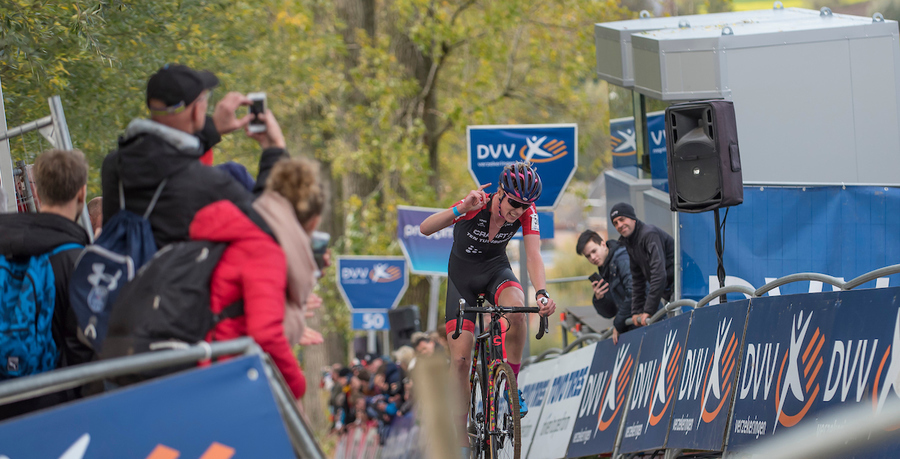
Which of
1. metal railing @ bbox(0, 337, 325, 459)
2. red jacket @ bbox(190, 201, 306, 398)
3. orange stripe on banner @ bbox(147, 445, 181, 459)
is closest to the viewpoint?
metal railing @ bbox(0, 337, 325, 459)

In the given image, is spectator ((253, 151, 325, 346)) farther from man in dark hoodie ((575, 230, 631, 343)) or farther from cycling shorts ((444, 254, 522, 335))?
→ man in dark hoodie ((575, 230, 631, 343))

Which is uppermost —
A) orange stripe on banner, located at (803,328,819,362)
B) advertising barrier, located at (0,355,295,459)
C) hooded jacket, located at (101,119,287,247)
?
hooded jacket, located at (101,119,287,247)

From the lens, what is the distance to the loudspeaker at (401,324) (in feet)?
67.9

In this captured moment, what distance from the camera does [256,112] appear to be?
15.2ft

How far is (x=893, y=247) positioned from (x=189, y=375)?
6.89 m

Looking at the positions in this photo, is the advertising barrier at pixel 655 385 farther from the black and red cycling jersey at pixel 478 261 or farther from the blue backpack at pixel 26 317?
the blue backpack at pixel 26 317

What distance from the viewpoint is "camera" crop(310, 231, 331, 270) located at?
4.52 m

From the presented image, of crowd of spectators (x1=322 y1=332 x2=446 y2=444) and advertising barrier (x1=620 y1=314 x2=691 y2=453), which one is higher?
advertising barrier (x1=620 y1=314 x2=691 y2=453)

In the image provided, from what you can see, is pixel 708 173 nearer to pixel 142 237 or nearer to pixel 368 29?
pixel 142 237

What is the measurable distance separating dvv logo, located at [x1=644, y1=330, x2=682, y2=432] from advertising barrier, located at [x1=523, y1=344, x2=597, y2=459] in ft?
7.47

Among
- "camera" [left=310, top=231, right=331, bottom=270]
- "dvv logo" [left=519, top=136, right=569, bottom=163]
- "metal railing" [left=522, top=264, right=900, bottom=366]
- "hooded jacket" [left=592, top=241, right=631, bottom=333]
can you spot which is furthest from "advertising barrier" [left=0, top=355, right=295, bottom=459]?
"dvv logo" [left=519, top=136, right=569, bottom=163]

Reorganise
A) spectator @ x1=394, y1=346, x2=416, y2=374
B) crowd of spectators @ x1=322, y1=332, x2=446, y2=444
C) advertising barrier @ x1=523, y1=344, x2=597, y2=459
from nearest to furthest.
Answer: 1. advertising barrier @ x1=523, y1=344, x2=597, y2=459
2. crowd of spectators @ x1=322, y1=332, x2=446, y2=444
3. spectator @ x1=394, y1=346, x2=416, y2=374

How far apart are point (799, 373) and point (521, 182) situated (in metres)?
2.43

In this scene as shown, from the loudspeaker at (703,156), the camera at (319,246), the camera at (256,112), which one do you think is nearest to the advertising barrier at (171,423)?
the camera at (319,246)
